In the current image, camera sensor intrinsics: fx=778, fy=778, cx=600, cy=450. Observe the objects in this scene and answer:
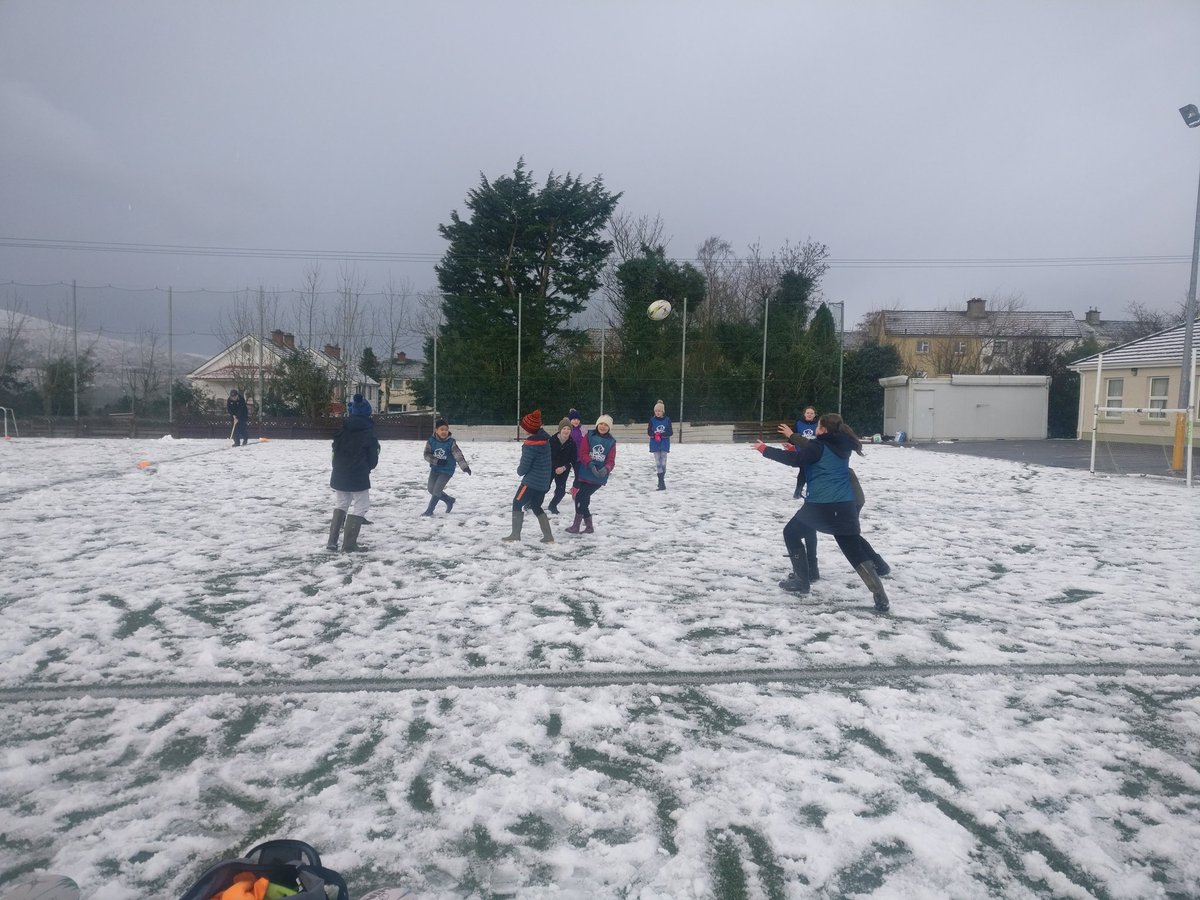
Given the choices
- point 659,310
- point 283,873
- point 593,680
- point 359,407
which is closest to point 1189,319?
point 659,310

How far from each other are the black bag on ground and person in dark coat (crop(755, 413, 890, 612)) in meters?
4.56

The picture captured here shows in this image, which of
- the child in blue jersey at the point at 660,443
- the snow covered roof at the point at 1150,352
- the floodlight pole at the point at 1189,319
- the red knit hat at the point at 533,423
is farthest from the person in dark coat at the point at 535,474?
the snow covered roof at the point at 1150,352

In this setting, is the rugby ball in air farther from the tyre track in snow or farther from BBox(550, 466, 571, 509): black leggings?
the tyre track in snow

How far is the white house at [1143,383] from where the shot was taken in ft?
89.2

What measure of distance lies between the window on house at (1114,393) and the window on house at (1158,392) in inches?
46.5

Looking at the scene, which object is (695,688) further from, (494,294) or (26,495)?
(494,294)

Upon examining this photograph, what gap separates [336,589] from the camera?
23.2 ft

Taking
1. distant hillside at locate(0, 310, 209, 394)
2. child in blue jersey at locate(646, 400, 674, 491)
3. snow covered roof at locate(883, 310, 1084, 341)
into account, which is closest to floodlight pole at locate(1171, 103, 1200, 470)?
child in blue jersey at locate(646, 400, 674, 491)

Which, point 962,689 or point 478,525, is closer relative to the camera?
point 962,689

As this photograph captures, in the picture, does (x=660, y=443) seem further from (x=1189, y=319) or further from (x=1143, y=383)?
(x=1143, y=383)

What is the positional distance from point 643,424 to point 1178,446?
17411 mm

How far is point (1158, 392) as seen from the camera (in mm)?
28328

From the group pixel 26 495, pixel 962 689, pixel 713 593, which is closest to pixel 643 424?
pixel 26 495

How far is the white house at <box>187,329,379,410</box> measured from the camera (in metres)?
32.3
